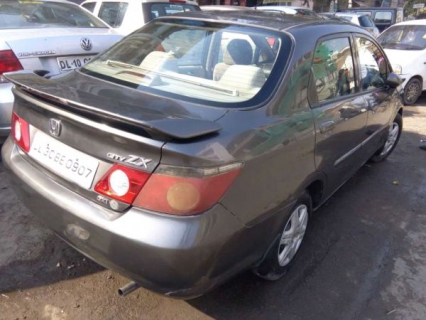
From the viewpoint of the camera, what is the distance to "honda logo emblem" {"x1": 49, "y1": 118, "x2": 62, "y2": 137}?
2.13 m

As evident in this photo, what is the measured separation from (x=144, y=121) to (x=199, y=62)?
3.86ft

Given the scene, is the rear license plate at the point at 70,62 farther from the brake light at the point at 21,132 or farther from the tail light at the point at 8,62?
the brake light at the point at 21,132

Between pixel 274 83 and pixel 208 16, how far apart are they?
38.1 inches

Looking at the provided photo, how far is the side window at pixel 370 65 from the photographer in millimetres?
3627

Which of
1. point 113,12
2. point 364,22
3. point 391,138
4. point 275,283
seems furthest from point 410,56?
point 364,22

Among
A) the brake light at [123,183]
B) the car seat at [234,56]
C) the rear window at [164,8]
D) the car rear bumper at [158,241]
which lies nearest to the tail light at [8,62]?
the car rear bumper at [158,241]

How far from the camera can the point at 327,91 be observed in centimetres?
293

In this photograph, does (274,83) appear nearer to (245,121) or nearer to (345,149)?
(245,121)

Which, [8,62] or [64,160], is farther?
[8,62]

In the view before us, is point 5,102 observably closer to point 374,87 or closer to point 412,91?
point 374,87

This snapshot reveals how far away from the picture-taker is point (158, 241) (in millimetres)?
1814

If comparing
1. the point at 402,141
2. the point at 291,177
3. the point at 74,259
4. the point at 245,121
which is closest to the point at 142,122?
the point at 245,121

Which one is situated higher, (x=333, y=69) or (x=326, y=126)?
(x=333, y=69)

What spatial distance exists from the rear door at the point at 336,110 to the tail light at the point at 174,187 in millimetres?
1079
